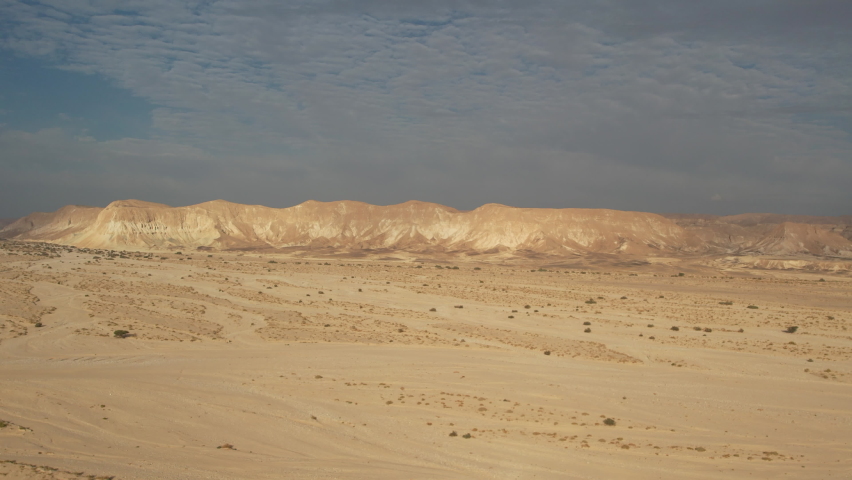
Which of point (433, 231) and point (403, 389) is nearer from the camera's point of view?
point (403, 389)

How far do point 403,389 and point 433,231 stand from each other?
10737 cm

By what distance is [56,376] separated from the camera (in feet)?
52.5

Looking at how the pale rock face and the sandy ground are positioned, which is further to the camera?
the pale rock face

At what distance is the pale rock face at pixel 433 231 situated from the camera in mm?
110312

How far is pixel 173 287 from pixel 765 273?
70328 millimetres

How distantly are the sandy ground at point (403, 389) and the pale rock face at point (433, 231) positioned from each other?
77.4 meters

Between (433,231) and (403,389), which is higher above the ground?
(433,231)

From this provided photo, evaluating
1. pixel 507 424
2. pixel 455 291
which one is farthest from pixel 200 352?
pixel 455 291

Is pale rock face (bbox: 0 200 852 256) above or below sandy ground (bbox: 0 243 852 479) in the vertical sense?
above

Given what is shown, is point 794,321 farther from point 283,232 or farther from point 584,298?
point 283,232

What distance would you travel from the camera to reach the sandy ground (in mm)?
10828

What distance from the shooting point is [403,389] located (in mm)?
16312

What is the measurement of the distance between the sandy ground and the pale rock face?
77375 mm

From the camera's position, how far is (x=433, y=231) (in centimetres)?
12350
